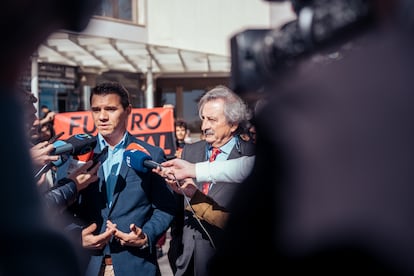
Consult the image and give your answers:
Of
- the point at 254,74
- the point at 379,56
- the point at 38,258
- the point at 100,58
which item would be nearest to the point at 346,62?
the point at 379,56

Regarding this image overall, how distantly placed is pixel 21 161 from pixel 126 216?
2.24m

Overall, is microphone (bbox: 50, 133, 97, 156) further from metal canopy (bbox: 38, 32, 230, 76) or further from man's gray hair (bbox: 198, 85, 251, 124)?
metal canopy (bbox: 38, 32, 230, 76)

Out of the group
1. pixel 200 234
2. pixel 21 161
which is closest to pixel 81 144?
pixel 200 234

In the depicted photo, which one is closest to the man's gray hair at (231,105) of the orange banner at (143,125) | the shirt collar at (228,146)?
the shirt collar at (228,146)

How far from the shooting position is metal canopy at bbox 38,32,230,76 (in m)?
13.0

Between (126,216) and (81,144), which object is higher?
(81,144)

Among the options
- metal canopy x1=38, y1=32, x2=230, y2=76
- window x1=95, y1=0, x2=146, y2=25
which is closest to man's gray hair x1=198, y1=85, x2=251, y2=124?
metal canopy x1=38, y1=32, x2=230, y2=76

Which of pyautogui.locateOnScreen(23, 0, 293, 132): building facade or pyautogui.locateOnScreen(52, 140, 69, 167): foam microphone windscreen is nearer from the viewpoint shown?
pyautogui.locateOnScreen(52, 140, 69, 167): foam microphone windscreen

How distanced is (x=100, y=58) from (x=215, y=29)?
3.17 meters

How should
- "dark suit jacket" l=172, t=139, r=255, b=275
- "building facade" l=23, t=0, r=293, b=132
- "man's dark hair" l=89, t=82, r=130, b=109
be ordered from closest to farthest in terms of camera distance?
"dark suit jacket" l=172, t=139, r=255, b=275
"man's dark hair" l=89, t=82, r=130, b=109
"building facade" l=23, t=0, r=293, b=132

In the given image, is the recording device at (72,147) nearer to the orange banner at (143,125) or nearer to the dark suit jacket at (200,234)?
the dark suit jacket at (200,234)

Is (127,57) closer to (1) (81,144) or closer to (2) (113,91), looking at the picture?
(2) (113,91)

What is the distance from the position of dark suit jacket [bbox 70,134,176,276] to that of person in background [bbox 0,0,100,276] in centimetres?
217

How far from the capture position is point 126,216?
3088 mm
